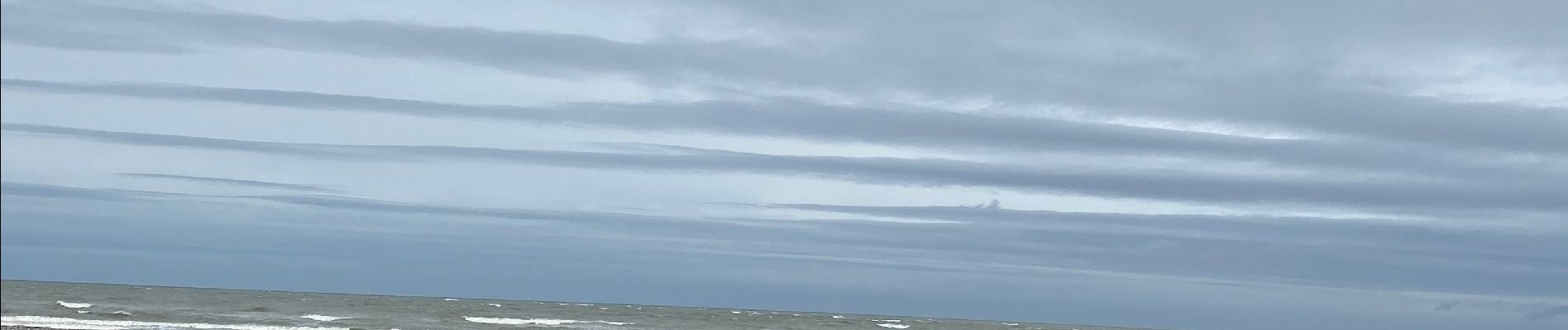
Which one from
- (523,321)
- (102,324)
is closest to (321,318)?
(523,321)

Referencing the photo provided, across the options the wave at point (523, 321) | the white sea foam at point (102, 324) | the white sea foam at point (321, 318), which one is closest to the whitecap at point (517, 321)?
the wave at point (523, 321)

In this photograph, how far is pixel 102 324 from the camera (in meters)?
48.4

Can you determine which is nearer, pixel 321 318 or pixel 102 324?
pixel 102 324

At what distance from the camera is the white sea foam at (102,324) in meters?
45.0

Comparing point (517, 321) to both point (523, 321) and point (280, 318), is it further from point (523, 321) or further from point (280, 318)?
point (280, 318)

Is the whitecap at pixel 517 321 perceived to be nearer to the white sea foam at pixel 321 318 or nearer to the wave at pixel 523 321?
the wave at pixel 523 321

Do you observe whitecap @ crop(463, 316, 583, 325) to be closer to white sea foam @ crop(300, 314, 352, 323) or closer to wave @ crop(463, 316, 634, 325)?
wave @ crop(463, 316, 634, 325)

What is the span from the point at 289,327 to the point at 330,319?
10492 mm

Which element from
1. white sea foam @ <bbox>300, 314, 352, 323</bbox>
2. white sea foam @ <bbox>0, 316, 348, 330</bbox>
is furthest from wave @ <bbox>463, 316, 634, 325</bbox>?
white sea foam @ <bbox>0, 316, 348, 330</bbox>

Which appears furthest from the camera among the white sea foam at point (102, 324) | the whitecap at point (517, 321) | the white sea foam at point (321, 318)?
the whitecap at point (517, 321)

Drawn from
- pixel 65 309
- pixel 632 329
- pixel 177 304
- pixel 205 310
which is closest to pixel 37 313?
pixel 65 309

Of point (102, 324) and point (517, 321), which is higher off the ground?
point (517, 321)

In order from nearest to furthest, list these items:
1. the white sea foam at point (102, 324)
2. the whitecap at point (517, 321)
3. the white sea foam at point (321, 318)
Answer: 1. the white sea foam at point (102, 324)
2. the white sea foam at point (321, 318)
3. the whitecap at point (517, 321)

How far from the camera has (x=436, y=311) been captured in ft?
251
